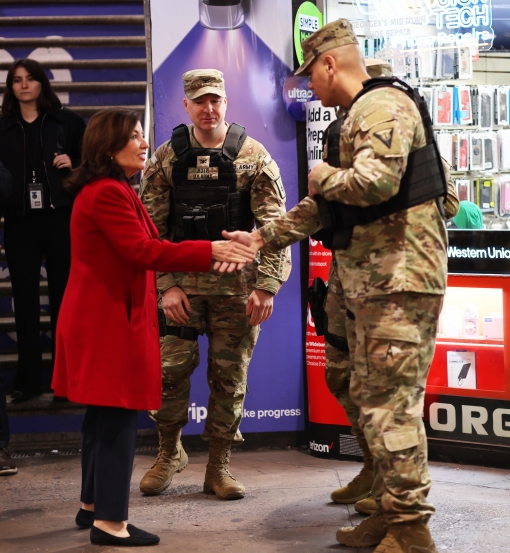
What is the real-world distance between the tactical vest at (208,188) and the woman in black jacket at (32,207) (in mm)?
1183

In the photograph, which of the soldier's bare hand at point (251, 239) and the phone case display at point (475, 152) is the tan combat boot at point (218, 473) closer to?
the soldier's bare hand at point (251, 239)

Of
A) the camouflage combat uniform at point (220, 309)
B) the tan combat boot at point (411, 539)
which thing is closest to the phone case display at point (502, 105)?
the camouflage combat uniform at point (220, 309)

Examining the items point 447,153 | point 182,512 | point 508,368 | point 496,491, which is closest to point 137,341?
point 182,512

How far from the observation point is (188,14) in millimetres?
4824

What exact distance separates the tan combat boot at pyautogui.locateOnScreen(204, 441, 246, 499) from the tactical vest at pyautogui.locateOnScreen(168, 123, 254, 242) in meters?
1.00

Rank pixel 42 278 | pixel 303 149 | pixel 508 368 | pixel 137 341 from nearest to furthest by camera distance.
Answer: pixel 137 341 < pixel 508 368 < pixel 303 149 < pixel 42 278

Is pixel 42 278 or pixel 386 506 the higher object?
pixel 42 278

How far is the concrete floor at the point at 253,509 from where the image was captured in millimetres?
3387

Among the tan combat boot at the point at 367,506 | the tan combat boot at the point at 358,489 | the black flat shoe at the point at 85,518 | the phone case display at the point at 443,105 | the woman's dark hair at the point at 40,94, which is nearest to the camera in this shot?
the black flat shoe at the point at 85,518

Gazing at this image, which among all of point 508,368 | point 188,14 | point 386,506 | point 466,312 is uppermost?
point 188,14

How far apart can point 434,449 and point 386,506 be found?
1.90 metres

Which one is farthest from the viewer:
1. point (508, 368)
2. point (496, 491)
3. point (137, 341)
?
point (508, 368)

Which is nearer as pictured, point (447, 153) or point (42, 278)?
point (447, 153)

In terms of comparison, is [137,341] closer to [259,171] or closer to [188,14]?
[259,171]
